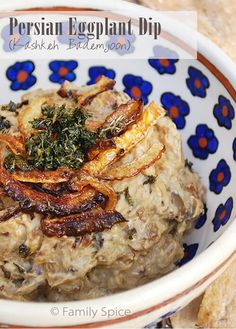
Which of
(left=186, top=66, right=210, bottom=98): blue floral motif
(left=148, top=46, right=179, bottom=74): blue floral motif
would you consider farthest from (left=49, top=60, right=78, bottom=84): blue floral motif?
(left=186, top=66, right=210, bottom=98): blue floral motif

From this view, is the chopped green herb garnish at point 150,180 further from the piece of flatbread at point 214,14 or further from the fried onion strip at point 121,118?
the piece of flatbread at point 214,14

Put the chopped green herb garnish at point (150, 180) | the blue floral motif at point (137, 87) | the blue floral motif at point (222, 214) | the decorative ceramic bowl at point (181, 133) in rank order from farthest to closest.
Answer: the blue floral motif at point (137, 87), the blue floral motif at point (222, 214), the chopped green herb garnish at point (150, 180), the decorative ceramic bowl at point (181, 133)

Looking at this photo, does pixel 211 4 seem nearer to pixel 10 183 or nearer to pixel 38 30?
pixel 38 30

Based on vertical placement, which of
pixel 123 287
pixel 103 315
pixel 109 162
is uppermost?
pixel 109 162

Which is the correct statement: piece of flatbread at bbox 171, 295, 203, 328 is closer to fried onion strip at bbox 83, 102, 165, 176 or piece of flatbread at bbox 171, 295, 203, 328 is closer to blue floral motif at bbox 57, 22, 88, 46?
fried onion strip at bbox 83, 102, 165, 176

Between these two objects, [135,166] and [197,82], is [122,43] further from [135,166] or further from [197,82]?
[135,166]

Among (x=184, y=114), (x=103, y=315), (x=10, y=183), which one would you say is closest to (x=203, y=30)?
(x=184, y=114)

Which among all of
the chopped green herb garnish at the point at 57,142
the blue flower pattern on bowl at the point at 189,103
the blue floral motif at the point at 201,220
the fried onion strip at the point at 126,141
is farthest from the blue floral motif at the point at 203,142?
the chopped green herb garnish at the point at 57,142
